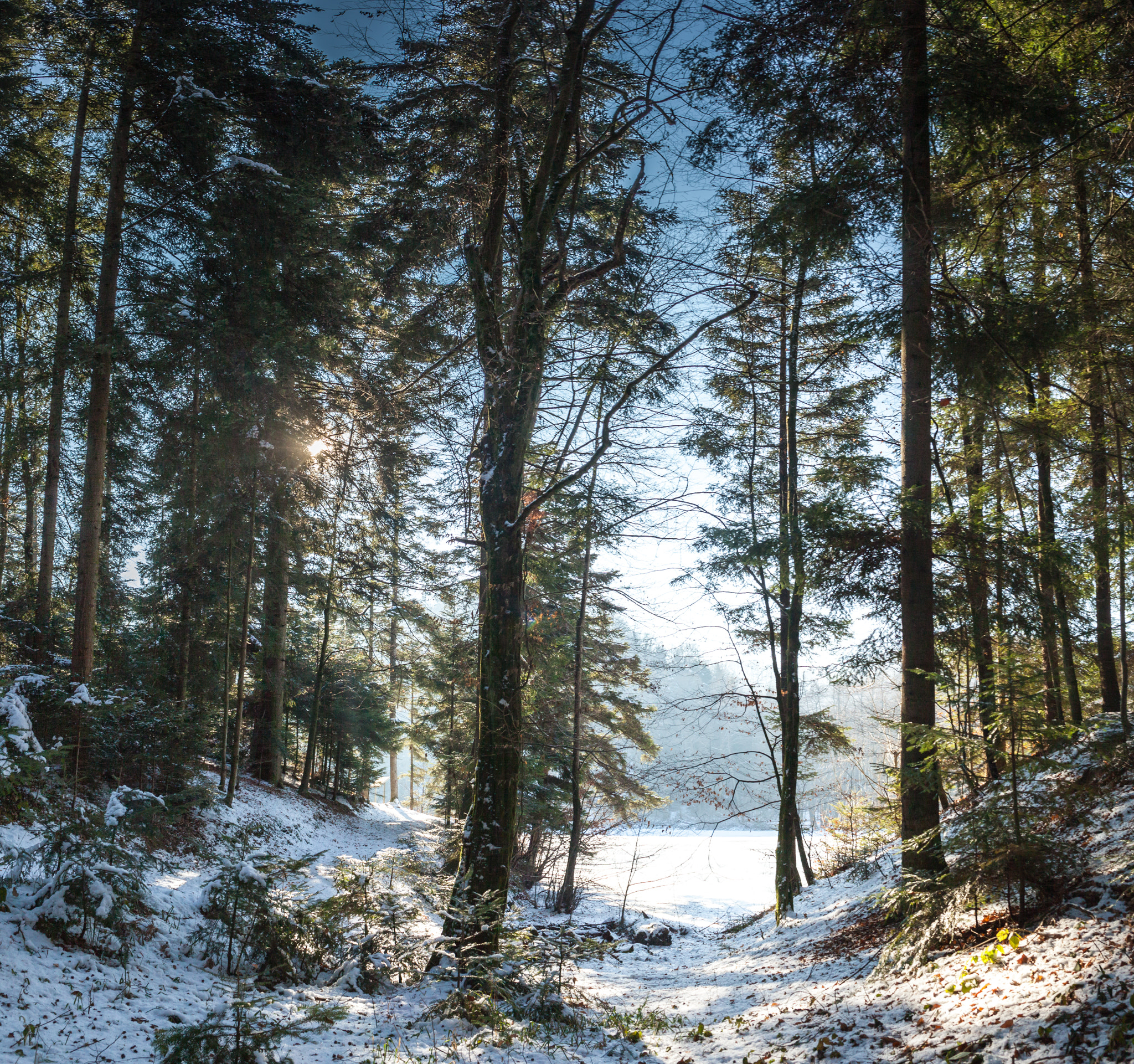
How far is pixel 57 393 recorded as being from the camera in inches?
365

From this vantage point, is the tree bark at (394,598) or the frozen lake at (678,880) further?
the frozen lake at (678,880)

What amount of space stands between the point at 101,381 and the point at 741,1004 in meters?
11.0

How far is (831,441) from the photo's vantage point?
37.3ft

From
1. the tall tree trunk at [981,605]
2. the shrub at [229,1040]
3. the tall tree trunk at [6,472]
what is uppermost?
the tall tree trunk at [6,472]

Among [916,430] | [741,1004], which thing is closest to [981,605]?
[916,430]

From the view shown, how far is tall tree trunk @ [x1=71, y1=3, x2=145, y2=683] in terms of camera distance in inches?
329

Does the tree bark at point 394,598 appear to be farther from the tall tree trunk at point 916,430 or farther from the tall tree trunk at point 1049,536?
the tall tree trunk at point 1049,536

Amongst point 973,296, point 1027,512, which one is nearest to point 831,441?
point 1027,512

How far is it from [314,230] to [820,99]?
28.2ft

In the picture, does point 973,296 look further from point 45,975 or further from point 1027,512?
point 45,975

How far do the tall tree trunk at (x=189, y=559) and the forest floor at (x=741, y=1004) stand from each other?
4969mm

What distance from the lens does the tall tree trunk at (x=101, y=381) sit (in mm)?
8367

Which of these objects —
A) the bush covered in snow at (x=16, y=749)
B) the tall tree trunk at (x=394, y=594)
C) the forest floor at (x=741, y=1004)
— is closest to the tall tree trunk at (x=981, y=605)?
the forest floor at (x=741, y=1004)

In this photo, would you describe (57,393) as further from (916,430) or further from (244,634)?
(916,430)
